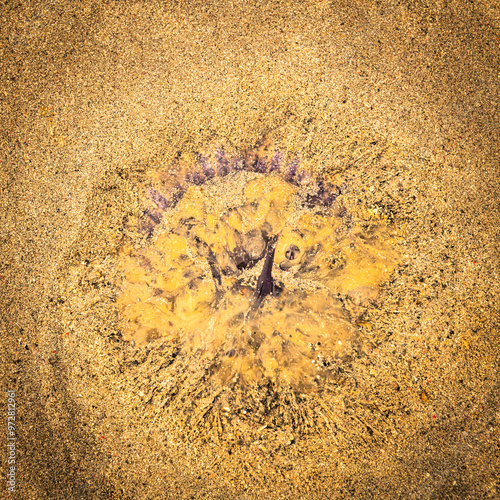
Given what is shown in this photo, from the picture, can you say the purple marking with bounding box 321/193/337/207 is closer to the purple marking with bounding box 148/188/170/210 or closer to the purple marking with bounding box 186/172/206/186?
the purple marking with bounding box 186/172/206/186

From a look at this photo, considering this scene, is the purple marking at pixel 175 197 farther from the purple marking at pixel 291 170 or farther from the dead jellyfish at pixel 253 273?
the purple marking at pixel 291 170

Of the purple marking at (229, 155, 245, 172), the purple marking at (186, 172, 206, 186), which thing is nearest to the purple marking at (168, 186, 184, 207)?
the purple marking at (186, 172, 206, 186)

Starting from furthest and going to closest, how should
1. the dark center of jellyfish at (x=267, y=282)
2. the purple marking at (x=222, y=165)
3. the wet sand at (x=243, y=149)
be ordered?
the purple marking at (x=222, y=165) → the dark center of jellyfish at (x=267, y=282) → the wet sand at (x=243, y=149)

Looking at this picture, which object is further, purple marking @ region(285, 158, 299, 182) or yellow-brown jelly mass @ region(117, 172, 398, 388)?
purple marking @ region(285, 158, 299, 182)

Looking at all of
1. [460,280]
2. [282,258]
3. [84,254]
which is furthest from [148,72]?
[460,280]

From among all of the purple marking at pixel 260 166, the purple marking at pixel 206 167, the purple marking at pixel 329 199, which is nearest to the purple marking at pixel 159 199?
the purple marking at pixel 206 167
